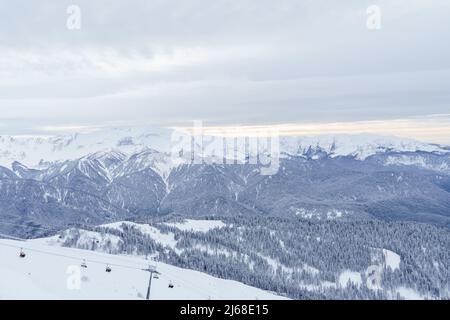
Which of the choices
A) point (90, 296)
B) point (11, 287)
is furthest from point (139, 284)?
point (11, 287)

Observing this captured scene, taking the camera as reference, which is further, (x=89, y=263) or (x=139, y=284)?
(x=89, y=263)

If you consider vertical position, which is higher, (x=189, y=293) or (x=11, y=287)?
(x=11, y=287)
